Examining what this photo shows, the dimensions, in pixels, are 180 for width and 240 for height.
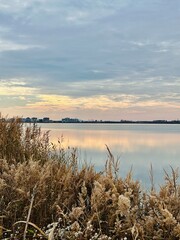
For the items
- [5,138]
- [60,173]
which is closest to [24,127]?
[5,138]

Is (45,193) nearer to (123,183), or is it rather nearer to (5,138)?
(123,183)

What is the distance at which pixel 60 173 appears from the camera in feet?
18.8

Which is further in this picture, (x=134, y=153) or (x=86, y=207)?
(x=134, y=153)

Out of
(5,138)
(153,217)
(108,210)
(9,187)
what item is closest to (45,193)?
(9,187)

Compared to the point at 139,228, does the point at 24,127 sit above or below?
above

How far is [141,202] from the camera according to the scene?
4.86m

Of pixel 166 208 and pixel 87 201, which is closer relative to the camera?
pixel 166 208

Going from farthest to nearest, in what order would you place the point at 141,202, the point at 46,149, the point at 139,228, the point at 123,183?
the point at 46,149 → the point at 123,183 → the point at 141,202 → the point at 139,228

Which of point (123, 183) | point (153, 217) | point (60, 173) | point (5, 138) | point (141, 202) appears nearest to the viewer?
point (153, 217)

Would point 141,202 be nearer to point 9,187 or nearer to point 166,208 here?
point 166,208

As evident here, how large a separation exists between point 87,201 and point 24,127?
587 centimetres

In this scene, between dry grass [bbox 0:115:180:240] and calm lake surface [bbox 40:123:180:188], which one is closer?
dry grass [bbox 0:115:180:240]

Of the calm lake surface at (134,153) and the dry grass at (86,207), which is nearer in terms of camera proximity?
the dry grass at (86,207)

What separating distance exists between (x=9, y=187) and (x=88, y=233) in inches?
46.7
